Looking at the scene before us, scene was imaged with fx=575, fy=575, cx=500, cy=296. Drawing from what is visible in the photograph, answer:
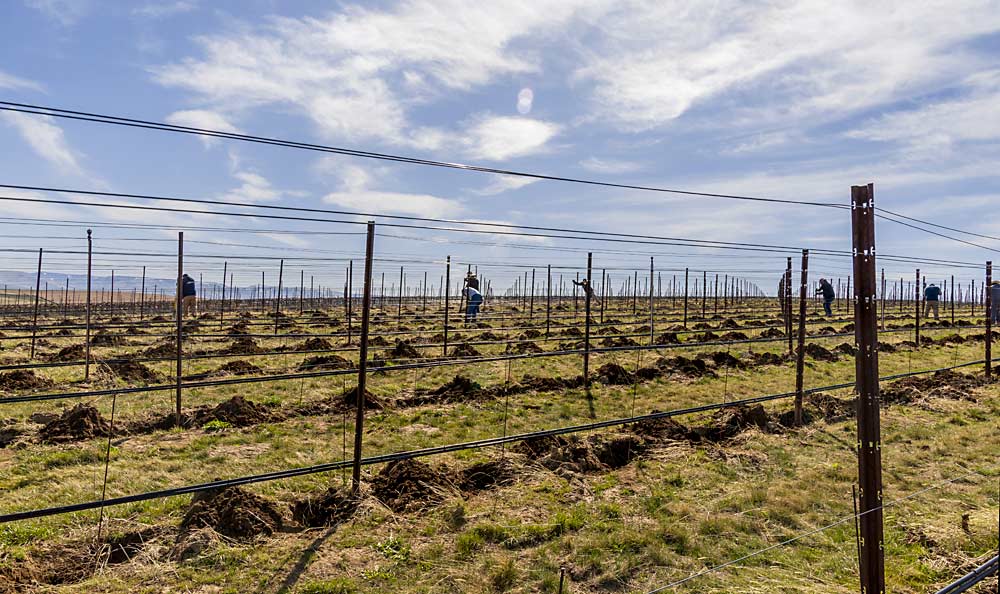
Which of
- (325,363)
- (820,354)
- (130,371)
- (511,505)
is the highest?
(820,354)

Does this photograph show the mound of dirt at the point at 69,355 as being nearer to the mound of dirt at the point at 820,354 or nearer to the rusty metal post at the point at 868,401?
the rusty metal post at the point at 868,401

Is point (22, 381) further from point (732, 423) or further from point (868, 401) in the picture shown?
point (868, 401)

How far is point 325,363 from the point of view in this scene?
14.1 m

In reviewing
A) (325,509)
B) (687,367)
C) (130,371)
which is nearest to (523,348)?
(687,367)

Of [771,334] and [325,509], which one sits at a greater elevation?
[771,334]

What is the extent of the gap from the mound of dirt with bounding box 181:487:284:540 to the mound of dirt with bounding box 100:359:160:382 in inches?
323

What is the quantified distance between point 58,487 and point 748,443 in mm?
8435

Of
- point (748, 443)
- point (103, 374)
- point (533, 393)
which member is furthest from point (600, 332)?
point (103, 374)

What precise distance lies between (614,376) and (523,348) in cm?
486

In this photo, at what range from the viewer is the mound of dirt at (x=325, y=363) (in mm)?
13773

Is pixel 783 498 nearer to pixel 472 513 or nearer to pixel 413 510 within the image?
pixel 472 513

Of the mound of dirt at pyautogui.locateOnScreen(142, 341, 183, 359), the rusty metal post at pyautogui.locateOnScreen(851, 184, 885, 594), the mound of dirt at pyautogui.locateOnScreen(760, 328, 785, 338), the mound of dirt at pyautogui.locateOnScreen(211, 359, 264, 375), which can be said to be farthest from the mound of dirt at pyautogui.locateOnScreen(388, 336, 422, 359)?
the mound of dirt at pyautogui.locateOnScreen(760, 328, 785, 338)

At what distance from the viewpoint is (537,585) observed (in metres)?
4.41

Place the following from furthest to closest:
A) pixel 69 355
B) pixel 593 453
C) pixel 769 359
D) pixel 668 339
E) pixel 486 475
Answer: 1. pixel 668 339
2. pixel 769 359
3. pixel 69 355
4. pixel 593 453
5. pixel 486 475
